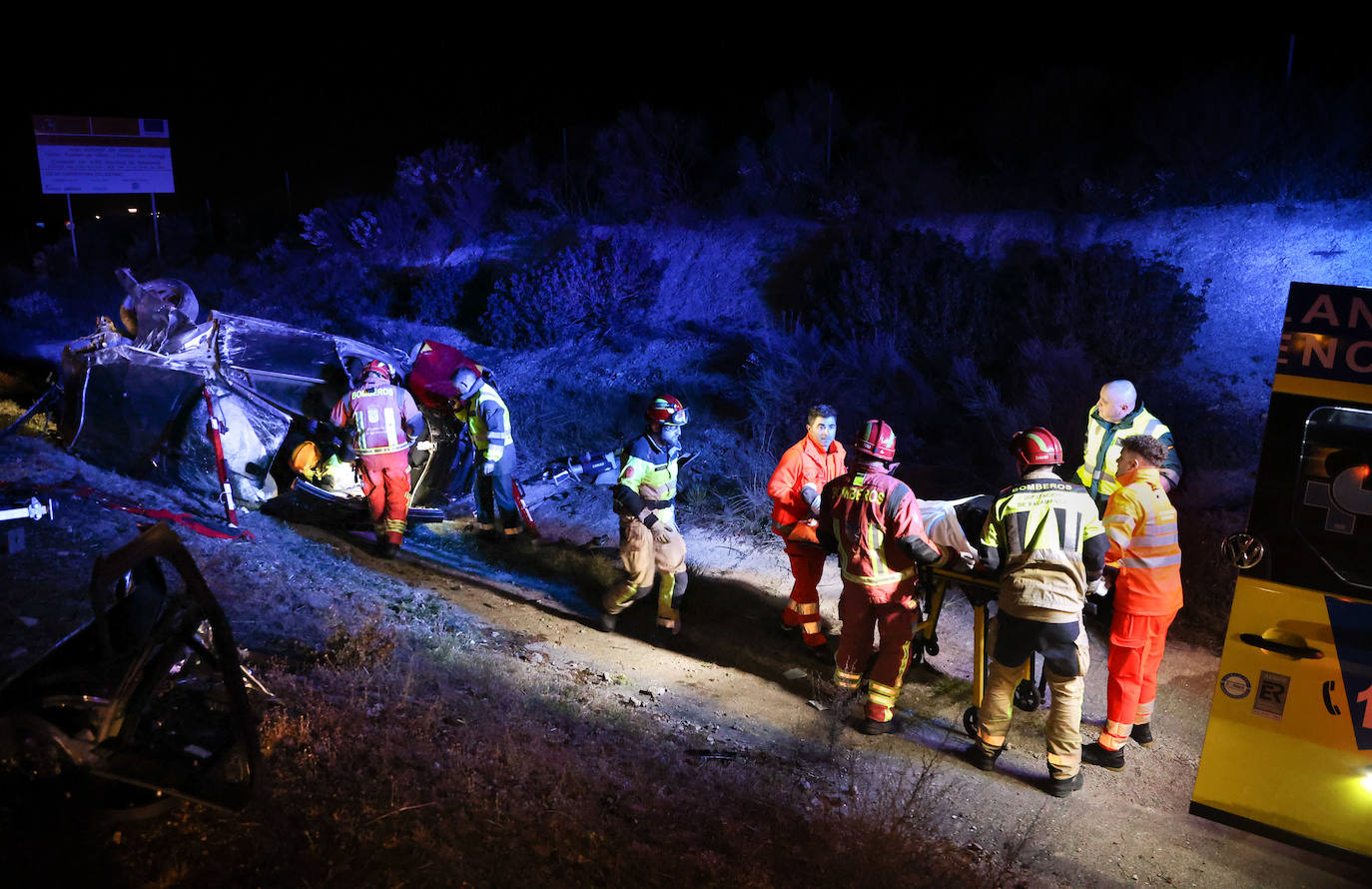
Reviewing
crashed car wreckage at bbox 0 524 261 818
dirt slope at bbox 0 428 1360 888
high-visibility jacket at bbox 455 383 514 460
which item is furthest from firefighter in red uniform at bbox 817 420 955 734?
high-visibility jacket at bbox 455 383 514 460

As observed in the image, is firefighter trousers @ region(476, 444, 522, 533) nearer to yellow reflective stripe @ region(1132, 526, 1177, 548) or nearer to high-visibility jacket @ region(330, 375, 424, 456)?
high-visibility jacket @ region(330, 375, 424, 456)

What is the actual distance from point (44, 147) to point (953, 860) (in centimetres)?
2674

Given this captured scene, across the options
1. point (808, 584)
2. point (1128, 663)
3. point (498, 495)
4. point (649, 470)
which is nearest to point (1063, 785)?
point (1128, 663)

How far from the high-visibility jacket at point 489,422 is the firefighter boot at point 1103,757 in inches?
223

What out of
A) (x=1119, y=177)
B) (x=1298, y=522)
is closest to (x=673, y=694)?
(x=1298, y=522)

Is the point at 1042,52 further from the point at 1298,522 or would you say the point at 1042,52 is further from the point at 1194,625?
the point at 1298,522

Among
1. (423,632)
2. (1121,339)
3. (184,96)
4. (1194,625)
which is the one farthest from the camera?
(184,96)

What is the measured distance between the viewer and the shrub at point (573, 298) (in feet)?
50.4

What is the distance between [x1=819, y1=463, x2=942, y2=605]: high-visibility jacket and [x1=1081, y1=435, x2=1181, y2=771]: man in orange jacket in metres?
1.05

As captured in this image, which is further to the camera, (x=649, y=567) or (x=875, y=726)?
(x=649, y=567)

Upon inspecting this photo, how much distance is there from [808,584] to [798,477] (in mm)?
814

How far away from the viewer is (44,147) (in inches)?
855

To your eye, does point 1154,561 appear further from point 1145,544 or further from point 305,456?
point 305,456

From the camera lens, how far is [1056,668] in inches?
179
